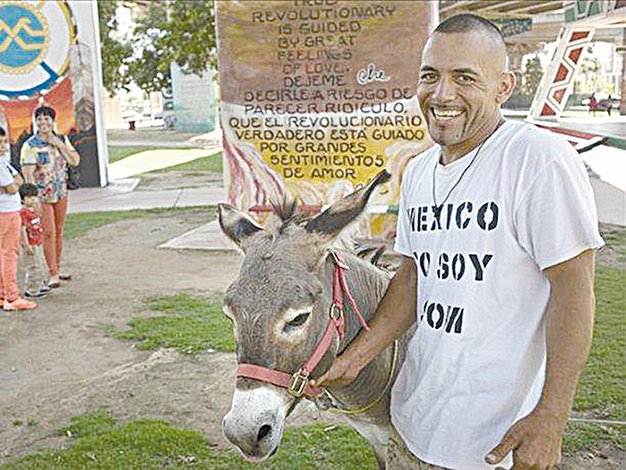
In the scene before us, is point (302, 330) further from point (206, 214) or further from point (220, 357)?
point (206, 214)

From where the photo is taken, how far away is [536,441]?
179cm

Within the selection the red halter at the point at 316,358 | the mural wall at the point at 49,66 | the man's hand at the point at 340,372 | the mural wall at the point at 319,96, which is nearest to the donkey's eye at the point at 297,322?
the red halter at the point at 316,358

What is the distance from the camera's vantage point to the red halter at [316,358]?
6.81 feet

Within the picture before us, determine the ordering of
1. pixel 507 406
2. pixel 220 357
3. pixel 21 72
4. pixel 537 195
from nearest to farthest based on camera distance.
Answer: pixel 537 195, pixel 507 406, pixel 220 357, pixel 21 72

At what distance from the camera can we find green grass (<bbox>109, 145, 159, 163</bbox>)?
83.7 feet

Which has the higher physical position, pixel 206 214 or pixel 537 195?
pixel 537 195

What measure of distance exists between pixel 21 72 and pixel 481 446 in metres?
15.9

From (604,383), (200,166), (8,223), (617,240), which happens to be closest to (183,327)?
(8,223)

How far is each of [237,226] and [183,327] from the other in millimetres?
4790

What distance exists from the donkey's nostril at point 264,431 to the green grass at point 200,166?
1865cm

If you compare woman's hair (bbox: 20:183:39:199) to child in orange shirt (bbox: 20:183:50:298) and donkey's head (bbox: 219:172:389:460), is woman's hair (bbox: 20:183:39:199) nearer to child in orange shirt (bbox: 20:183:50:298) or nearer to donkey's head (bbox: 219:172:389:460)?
child in orange shirt (bbox: 20:183:50:298)

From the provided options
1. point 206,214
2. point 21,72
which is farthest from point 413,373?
point 21,72

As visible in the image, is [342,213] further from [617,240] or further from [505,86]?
[617,240]

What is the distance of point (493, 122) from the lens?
2.06 metres
